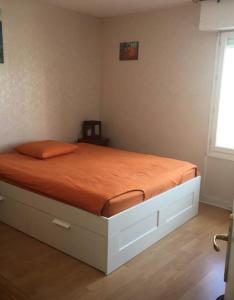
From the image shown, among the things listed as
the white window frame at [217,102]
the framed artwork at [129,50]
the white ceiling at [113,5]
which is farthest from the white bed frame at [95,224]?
the white ceiling at [113,5]

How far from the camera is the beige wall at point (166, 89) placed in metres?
3.68

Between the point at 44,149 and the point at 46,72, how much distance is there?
1.11 metres

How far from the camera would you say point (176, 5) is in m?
3.69

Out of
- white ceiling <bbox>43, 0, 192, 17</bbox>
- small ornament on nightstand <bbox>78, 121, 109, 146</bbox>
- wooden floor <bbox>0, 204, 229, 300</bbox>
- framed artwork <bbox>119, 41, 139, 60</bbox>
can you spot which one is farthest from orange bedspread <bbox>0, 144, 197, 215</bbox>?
white ceiling <bbox>43, 0, 192, 17</bbox>

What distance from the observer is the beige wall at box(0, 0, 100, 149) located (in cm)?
357

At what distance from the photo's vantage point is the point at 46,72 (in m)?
3.95

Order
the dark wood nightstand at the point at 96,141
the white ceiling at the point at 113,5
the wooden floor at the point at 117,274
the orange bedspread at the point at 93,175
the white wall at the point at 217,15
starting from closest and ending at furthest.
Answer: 1. the wooden floor at the point at 117,274
2. the orange bedspread at the point at 93,175
3. the white wall at the point at 217,15
4. the white ceiling at the point at 113,5
5. the dark wood nightstand at the point at 96,141

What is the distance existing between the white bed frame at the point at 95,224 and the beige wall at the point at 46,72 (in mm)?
1055

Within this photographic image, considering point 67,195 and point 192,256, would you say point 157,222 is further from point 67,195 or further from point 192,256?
point 67,195

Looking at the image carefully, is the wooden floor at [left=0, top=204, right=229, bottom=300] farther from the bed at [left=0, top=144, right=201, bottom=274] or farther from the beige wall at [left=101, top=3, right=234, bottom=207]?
the beige wall at [left=101, top=3, right=234, bottom=207]

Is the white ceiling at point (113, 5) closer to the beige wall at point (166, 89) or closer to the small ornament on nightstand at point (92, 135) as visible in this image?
the beige wall at point (166, 89)

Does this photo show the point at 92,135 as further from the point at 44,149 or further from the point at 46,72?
the point at 44,149

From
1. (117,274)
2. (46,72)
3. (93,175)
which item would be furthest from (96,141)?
(117,274)

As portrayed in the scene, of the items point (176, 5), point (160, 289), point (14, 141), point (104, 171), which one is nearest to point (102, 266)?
Result: point (160, 289)
